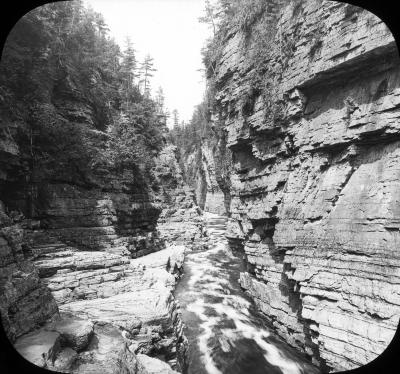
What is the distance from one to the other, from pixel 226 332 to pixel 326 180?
29.0 ft

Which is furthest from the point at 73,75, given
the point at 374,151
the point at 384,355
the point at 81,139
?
the point at 384,355

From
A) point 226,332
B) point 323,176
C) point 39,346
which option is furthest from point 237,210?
point 39,346

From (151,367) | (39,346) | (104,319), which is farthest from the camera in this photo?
(104,319)

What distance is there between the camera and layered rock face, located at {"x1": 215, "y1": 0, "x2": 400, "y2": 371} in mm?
9727

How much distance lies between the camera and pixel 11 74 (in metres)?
15.5

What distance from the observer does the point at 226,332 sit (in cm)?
1384

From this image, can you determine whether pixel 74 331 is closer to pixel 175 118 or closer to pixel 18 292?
pixel 18 292

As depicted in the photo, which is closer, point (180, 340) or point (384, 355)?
point (384, 355)

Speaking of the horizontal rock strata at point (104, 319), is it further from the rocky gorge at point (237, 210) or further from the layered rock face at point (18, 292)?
the layered rock face at point (18, 292)

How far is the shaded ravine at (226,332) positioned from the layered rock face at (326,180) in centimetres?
82

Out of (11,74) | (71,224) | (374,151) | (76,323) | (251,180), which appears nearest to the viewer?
(76,323)

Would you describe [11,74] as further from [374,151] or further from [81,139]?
[374,151]

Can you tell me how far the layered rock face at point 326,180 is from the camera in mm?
9727

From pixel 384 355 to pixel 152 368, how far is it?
6.23 m
